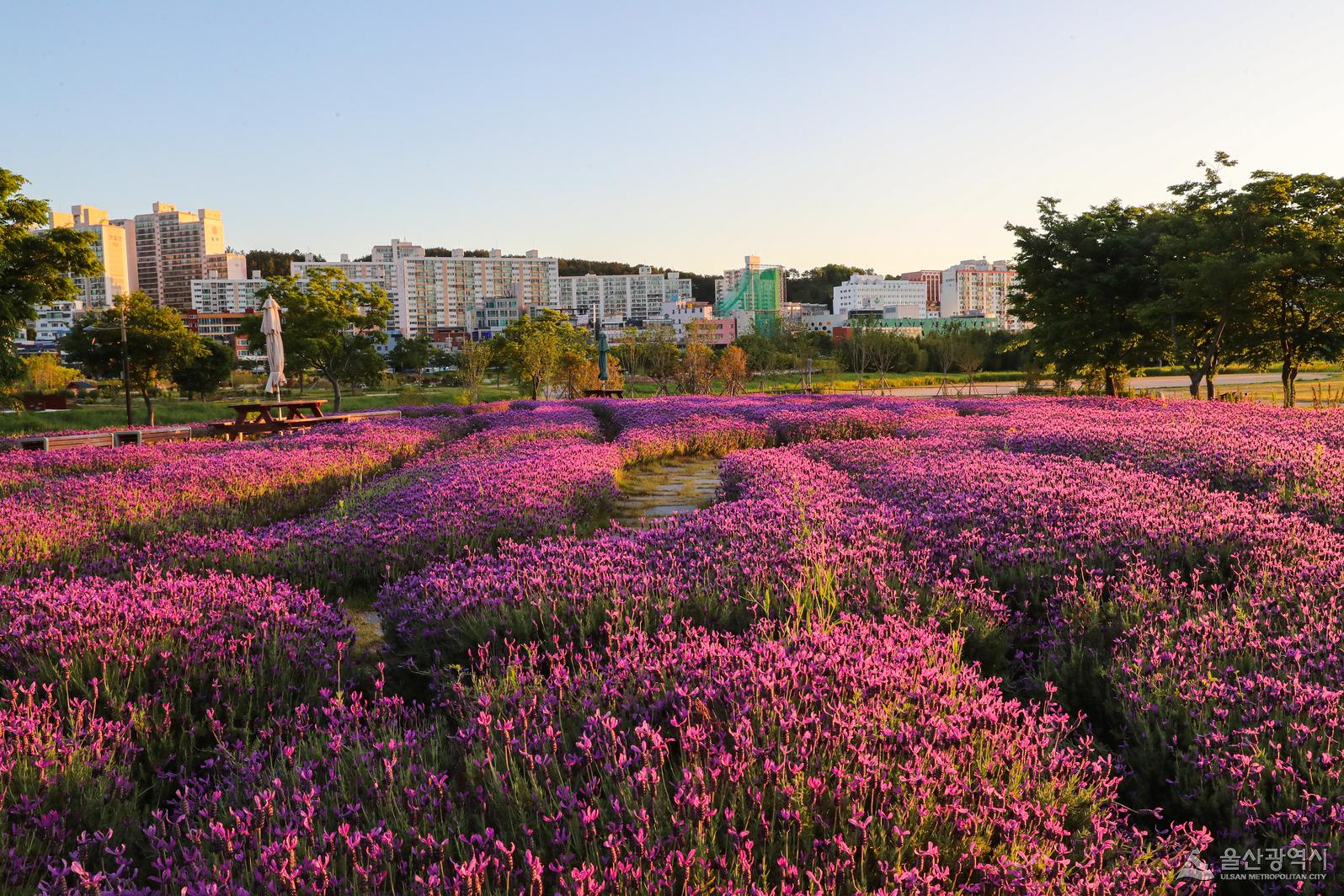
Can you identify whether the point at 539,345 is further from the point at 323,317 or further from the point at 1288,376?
the point at 1288,376

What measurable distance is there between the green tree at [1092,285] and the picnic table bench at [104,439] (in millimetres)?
21744

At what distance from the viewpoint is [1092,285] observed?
2166 cm

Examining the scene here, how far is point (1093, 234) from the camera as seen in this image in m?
22.4

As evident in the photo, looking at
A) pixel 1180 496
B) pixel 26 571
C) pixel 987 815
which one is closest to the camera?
pixel 987 815

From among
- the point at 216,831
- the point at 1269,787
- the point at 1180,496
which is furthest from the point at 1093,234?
the point at 216,831

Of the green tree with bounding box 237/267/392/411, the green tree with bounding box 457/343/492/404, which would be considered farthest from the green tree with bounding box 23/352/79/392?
the green tree with bounding box 457/343/492/404

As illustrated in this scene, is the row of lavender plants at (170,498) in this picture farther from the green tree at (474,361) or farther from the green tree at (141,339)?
the green tree at (141,339)

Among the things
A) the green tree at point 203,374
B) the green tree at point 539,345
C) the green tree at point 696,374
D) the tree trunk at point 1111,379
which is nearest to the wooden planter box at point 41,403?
the green tree at point 203,374

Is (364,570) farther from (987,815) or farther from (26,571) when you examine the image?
(987,815)

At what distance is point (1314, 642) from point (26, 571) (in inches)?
244

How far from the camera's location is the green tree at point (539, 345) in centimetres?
3634

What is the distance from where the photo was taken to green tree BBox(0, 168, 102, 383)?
19219 millimetres

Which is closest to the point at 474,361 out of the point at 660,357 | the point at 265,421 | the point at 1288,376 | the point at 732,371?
the point at 732,371

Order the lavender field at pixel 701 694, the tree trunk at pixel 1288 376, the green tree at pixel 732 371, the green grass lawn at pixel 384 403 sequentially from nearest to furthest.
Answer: the lavender field at pixel 701 694 < the tree trunk at pixel 1288 376 < the green grass lawn at pixel 384 403 < the green tree at pixel 732 371
